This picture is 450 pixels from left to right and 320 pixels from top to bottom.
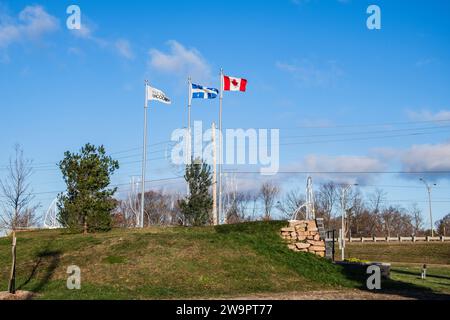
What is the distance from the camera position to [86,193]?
29.1 metres

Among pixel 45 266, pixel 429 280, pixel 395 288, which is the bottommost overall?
pixel 429 280

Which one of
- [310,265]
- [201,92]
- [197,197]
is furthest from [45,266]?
[201,92]

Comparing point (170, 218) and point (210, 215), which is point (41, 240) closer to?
point (210, 215)

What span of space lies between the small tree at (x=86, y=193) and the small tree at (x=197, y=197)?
7.33m

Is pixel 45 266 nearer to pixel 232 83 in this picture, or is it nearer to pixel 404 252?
pixel 232 83

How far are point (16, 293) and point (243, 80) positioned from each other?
26.7 metres

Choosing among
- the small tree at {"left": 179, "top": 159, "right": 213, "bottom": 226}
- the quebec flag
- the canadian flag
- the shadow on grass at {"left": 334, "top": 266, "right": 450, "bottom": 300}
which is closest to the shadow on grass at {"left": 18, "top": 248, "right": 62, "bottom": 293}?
the shadow on grass at {"left": 334, "top": 266, "right": 450, "bottom": 300}

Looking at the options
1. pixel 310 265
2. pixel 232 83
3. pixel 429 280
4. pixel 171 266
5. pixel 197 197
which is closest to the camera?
pixel 171 266

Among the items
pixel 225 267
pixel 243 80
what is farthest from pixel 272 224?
pixel 243 80

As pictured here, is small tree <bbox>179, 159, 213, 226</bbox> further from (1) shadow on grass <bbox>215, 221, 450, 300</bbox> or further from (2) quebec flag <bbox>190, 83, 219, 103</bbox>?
A: (1) shadow on grass <bbox>215, 221, 450, 300</bbox>

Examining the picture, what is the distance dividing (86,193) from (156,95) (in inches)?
581

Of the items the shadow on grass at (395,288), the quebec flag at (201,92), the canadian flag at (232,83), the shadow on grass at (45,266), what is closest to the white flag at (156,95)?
the quebec flag at (201,92)

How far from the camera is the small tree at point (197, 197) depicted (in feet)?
118

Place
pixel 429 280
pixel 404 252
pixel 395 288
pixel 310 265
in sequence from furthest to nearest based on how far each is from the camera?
pixel 404 252 → pixel 429 280 → pixel 310 265 → pixel 395 288
